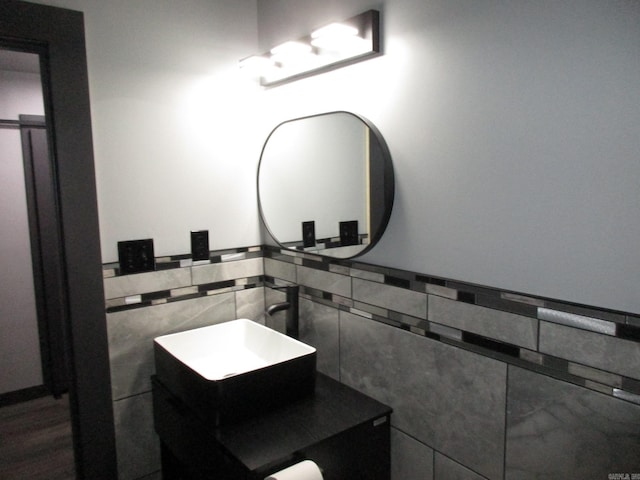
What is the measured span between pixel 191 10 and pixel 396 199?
120cm

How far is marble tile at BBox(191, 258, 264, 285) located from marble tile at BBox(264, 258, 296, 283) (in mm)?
39

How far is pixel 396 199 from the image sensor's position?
1.49 meters

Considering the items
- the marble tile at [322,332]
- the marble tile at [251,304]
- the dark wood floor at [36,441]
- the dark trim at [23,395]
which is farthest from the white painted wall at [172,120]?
the dark trim at [23,395]

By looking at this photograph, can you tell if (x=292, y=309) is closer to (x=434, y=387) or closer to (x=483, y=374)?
(x=434, y=387)

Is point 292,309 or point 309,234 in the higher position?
point 309,234

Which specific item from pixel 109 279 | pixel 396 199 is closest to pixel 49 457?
pixel 109 279

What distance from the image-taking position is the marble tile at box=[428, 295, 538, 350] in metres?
1.15

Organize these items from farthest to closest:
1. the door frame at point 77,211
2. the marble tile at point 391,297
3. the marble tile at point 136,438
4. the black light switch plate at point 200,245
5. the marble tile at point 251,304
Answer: the marble tile at point 251,304 → the black light switch plate at point 200,245 → the marble tile at point 136,438 → the door frame at point 77,211 → the marble tile at point 391,297

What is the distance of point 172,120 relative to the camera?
74.2 inches

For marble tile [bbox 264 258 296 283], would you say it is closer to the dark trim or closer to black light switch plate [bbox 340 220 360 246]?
black light switch plate [bbox 340 220 360 246]

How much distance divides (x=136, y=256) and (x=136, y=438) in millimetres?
749

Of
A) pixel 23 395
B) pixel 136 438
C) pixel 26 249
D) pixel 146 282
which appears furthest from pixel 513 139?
pixel 23 395

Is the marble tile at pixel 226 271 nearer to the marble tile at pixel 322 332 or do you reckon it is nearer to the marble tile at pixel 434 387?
the marble tile at pixel 322 332

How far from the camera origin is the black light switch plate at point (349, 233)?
1.63 metres
